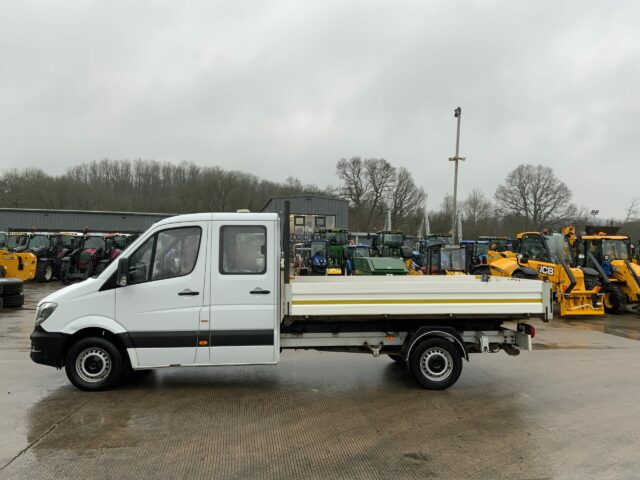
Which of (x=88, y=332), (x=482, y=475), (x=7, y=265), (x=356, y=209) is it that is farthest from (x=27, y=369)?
(x=356, y=209)

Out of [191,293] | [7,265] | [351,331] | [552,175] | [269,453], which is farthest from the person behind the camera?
[552,175]

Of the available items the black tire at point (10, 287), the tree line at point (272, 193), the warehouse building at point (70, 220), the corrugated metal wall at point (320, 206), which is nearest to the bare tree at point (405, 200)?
the tree line at point (272, 193)

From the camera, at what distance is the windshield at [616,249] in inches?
666

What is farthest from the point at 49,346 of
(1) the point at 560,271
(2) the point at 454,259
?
(2) the point at 454,259

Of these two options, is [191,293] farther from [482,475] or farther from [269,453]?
[482,475]

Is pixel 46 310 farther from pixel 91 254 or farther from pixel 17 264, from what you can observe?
pixel 17 264

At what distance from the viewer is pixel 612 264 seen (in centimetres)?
1636

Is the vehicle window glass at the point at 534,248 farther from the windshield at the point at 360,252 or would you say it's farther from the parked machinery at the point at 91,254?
the parked machinery at the point at 91,254

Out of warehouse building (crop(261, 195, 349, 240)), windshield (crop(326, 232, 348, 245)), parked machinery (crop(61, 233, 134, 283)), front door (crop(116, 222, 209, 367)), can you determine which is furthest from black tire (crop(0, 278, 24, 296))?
warehouse building (crop(261, 195, 349, 240))

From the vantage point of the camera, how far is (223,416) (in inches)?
216

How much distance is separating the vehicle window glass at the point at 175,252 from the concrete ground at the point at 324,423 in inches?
61.5

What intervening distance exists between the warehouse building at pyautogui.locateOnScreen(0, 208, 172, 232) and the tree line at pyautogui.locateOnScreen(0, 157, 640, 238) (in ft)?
71.3

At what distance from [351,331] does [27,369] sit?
4935mm

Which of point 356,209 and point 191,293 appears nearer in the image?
point 191,293
